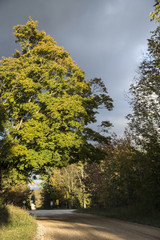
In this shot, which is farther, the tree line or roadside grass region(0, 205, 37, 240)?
the tree line

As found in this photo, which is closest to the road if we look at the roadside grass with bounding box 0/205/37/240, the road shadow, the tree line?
the road shadow

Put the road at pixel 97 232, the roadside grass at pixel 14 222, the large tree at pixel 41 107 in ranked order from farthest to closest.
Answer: the large tree at pixel 41 107, the roadside grass at pixel 14 222, the road at pixel 97 232

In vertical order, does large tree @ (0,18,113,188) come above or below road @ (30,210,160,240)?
above

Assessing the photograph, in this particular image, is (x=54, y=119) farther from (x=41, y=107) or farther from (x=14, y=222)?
(x=14, y=222)

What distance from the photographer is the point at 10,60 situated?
52.3ft

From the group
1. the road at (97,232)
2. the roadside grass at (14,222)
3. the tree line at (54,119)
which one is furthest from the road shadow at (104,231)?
the tree line at (54,119)

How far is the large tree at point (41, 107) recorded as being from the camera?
540 inches

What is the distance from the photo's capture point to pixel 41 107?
16172 mm

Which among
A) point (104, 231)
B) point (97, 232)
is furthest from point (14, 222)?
point (104, 231)

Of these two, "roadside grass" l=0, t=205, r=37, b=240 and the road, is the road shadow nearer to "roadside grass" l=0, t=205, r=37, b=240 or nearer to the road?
the road

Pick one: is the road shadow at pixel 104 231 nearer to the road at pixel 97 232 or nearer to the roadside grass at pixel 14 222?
the road at pixel 97 232

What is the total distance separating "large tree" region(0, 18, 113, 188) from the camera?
13722 mm

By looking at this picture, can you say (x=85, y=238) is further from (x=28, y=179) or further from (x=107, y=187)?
(x=107, y=187)

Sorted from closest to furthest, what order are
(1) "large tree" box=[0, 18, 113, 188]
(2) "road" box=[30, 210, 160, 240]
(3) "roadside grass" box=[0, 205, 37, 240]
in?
(2) "road" box=[30, 210, 160, 240], (3) "roadside grass" box=[0, 205, 37, 240], (1) "large tree" box=[0, 18, 113, 188]
